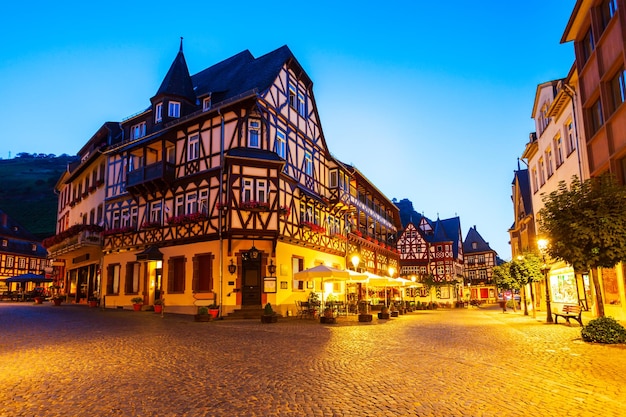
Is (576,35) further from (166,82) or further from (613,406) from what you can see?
(166,82)

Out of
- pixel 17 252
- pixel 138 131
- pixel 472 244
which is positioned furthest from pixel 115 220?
pixel 472 244

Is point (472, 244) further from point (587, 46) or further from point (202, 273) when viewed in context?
point (202, 273)

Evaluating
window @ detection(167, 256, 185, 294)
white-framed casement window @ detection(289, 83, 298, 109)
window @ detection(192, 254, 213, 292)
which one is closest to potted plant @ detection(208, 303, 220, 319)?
window @ detection(192, 254, 213, 292)

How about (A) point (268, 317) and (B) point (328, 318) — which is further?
(B) point (328, 318)

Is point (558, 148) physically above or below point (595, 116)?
above

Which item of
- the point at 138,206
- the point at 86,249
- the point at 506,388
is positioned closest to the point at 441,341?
the point at 506,388

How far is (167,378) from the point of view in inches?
319

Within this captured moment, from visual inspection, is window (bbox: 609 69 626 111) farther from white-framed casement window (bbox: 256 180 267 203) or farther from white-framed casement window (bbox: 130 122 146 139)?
white-framed casement window (bbox: 130 122 146 139)

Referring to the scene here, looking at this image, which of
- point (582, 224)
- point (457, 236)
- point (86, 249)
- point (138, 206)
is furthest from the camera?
point (457, 236)

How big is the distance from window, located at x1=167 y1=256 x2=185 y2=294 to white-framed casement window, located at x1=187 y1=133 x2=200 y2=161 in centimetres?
580

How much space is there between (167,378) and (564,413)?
631cm

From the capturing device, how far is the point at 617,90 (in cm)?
1588

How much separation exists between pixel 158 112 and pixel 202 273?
11.5 meters

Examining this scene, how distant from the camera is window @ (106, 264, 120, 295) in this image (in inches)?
1167
